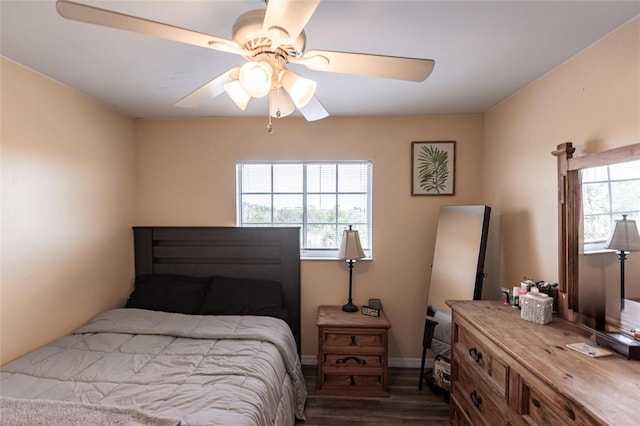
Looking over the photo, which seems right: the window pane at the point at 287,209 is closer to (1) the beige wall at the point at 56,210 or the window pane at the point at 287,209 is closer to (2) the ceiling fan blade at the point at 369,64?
(1) the beige wall at the point at 56,210

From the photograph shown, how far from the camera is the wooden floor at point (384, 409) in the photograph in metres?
2.10

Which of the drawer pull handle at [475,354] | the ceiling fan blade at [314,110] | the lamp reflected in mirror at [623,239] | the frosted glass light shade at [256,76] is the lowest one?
the drawer pull handle at [475,354]

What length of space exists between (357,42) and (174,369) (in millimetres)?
2056

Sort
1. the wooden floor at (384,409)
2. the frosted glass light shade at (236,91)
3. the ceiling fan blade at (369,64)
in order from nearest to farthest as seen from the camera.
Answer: the ceiling fan blade at (369,64) → the frosted glass light shade at (236,91) → the wooden floor at (384,409)

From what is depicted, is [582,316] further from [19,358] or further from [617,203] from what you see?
[19,358]

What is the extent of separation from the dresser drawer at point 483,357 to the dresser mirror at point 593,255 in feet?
1.45

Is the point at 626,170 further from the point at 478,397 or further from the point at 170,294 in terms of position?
the point at 170,294

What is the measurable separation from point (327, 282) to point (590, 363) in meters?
1.95

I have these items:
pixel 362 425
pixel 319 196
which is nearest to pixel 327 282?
pixel 319 196

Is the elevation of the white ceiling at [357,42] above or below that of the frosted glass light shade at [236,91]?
above

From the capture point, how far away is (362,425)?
6.77 feet

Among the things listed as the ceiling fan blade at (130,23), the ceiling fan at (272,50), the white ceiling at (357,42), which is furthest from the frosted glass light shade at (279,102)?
the white ceiling at (357,42)

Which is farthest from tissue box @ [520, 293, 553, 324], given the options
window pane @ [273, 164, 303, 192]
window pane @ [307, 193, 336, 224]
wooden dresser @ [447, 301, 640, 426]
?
window pane @ [273, 164, 303, 192]

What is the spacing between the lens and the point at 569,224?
1584 mm
